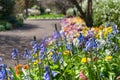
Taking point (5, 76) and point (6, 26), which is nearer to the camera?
point (5, 76)

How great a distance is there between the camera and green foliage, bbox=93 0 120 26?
12570mm

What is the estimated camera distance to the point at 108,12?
1288 cm

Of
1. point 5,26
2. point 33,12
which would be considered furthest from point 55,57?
point 33,12

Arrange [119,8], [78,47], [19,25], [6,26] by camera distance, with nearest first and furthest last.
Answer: [78,47], [119,8], [6,26], [19,25]

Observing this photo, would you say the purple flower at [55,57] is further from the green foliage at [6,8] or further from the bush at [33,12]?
the bush at [33,12]

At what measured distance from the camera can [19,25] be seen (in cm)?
2625

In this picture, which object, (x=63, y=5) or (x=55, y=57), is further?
(x=63, y=5)

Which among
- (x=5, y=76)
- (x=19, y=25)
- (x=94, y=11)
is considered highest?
(x=5, y=76)

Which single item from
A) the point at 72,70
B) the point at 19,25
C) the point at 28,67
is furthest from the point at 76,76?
the point at 19,25

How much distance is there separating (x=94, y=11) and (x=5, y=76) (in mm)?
10703

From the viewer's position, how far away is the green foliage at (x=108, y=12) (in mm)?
12570

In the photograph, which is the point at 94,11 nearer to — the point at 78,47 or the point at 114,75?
the point at 78,47

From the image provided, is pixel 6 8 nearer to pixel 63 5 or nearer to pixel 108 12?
pixel 108 12

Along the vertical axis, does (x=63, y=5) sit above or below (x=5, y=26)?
below
